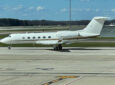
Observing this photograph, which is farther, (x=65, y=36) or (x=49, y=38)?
(x=49, y=38)

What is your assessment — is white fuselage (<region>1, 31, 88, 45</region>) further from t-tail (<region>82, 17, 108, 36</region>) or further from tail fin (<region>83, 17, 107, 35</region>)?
tail fin (<region>83, 17, 107, 35</region>)

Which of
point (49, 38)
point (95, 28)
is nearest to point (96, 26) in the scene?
point (95, 28)

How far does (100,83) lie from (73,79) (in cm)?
187

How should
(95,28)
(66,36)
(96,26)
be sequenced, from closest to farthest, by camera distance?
(66,36) < (95,28) < (96,26)

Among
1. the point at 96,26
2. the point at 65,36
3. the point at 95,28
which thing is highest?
the point at 96,26

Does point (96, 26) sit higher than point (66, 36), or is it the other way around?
point (96, 26)

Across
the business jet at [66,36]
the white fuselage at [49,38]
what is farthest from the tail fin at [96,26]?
the white fuselage at [49,38]

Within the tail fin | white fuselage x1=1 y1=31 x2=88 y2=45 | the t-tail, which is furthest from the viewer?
the tail fin

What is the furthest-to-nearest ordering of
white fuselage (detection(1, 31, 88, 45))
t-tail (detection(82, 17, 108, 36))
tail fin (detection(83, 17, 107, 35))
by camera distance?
tail fin (detection(83, 17, 107, 35)), t-tail (detection(82, 17, 108, 36)), white fuselage (detection(1, 31, 88, 45))

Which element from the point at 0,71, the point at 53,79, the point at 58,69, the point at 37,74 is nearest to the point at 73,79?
the point at 53,79

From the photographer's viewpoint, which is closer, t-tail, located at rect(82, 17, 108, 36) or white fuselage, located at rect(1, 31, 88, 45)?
white fuselage, located at rect(1, 31, 88, 45)

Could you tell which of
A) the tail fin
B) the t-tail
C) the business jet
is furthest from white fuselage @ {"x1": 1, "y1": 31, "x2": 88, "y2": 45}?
the tail fin

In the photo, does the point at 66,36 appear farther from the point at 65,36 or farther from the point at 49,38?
the point at 49,38

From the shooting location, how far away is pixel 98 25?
3978 cm
